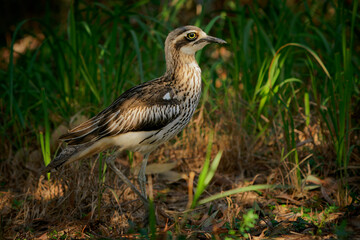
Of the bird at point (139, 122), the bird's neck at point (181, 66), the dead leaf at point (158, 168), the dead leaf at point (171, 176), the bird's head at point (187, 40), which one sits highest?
the bird's head at point (187, 40)

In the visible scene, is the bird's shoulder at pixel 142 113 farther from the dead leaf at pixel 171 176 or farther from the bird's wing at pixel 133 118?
the dead leaf at pixel 171 176

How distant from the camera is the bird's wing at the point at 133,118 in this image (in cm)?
412

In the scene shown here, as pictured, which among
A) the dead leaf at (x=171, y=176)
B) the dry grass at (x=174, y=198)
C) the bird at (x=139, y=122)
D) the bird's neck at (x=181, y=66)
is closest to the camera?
the dry grass at (x=174, y=198)

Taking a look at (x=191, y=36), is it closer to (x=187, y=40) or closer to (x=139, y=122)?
(x=187, y=40)

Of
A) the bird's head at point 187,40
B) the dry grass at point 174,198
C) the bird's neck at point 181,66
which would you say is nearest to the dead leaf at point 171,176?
the dry grass at point 174,198

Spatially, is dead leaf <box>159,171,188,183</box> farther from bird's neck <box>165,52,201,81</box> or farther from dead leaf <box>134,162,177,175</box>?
bird's neck <box>165,52,201,81</box>

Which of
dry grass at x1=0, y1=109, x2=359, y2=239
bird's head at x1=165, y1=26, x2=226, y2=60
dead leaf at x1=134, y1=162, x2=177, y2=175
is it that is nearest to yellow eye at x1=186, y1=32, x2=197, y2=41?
bird's head at x1=165, y1=26, x2=226, y2=60

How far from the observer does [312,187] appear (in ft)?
14.3

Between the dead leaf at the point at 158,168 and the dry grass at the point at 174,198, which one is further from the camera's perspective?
the dead leaf at the point at 158,168

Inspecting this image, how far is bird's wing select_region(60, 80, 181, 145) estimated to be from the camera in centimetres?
412

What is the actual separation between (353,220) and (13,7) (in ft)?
24.0

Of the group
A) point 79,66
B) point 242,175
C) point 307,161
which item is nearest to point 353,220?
point 307,161

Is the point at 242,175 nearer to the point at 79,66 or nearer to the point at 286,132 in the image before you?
the point at 286,132

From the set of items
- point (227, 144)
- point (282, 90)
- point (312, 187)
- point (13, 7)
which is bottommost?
point (312, 187)
